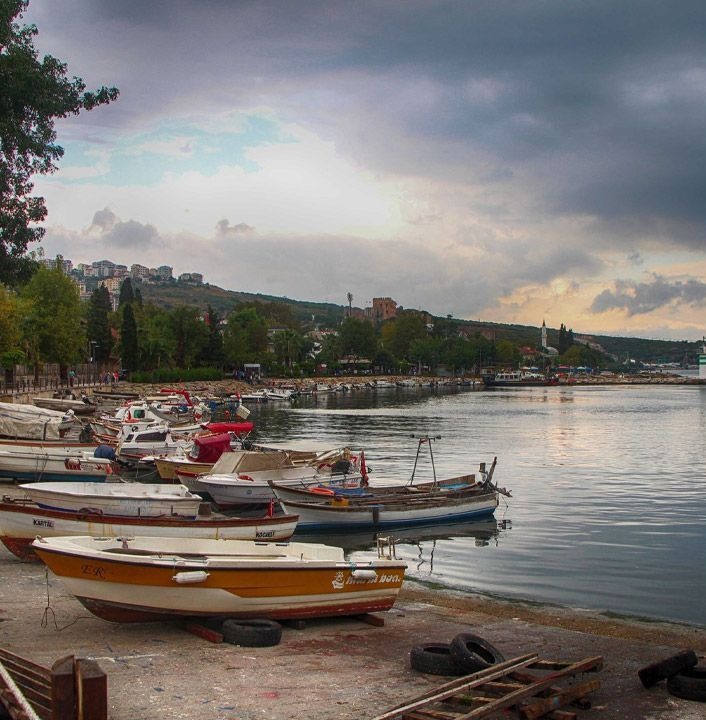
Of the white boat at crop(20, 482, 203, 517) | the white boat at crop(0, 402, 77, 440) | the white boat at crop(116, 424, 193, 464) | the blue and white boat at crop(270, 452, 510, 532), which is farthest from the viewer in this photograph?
the white boat at crop(116, 424, 193, 464)

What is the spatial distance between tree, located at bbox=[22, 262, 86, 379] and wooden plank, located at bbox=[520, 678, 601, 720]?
8425 cm

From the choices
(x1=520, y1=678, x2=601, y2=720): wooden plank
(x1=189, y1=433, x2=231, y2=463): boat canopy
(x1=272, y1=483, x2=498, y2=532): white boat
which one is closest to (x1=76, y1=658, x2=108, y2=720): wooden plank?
(x1=520, y1=678, x2=601, y2=720): wooden plank

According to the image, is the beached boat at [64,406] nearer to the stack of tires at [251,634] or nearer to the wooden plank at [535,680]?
the stack of tires at [251,634]

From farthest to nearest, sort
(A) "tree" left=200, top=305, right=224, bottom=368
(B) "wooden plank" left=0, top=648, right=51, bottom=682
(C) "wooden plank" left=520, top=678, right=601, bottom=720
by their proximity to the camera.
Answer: (A) "tree" left=200, top=305, right=224, bottom=368 → (C) "wooden plank" left=520, top=678, right=601, bottom=720 → (B) "wooden plank" left=0, top=648, right=51, bottom=682

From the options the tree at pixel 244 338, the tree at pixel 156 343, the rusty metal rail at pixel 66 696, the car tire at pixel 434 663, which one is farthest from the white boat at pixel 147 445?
the tree at pixel 244 338

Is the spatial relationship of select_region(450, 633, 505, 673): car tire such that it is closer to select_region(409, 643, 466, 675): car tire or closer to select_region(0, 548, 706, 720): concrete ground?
select_region(409, 643, 466, 675): car tire

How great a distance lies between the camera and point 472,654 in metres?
12.5

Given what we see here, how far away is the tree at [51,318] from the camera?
291 feet

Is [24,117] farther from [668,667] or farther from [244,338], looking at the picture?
[244,338]

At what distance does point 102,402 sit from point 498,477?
5615cm

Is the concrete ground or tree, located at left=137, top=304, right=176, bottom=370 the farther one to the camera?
tree, located at left=137, top=304, right=176, bottom=370

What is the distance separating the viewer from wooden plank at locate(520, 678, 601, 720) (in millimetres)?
10453

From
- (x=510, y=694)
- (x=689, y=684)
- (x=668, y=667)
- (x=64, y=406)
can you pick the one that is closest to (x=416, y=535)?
(x=668, y=667)

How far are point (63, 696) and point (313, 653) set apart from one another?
18.5ft
